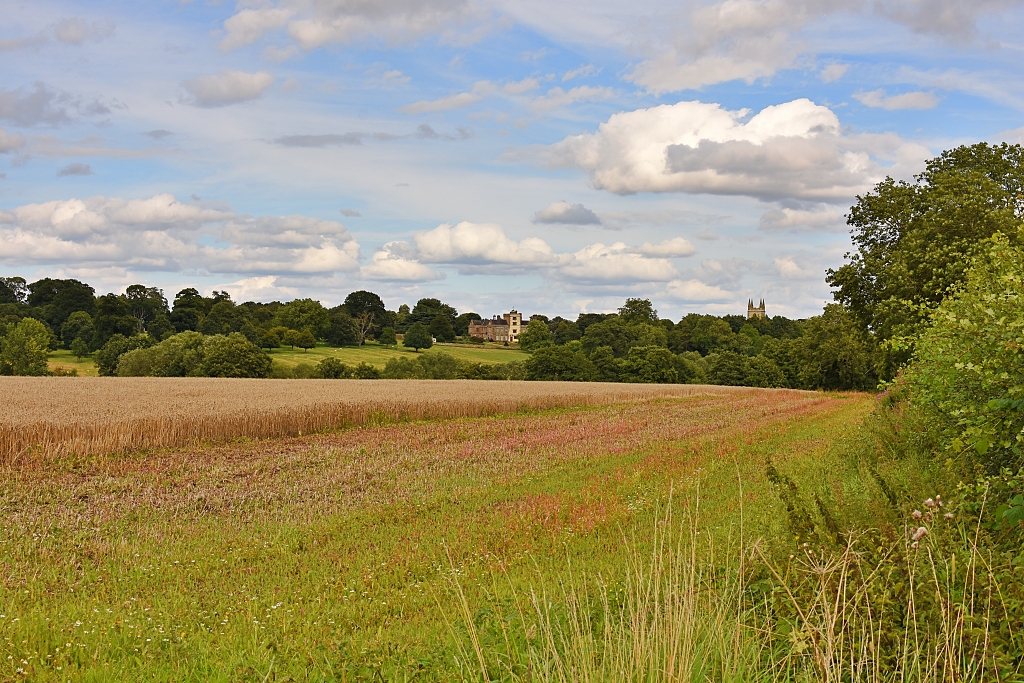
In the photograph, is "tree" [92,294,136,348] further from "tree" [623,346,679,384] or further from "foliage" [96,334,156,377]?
"tree" [623,346,679,384]

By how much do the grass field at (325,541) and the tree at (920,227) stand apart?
742 inches

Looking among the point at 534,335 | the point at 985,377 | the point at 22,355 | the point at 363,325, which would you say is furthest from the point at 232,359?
the point at 985,377

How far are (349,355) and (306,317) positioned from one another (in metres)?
15.4

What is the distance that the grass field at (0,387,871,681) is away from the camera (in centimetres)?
699

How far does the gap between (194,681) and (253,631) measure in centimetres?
103

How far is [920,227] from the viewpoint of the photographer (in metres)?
39.8

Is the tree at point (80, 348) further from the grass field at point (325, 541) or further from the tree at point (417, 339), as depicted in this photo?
the grass field at point (325, 541)

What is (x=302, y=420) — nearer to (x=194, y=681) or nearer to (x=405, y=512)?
(x=405, y=512)

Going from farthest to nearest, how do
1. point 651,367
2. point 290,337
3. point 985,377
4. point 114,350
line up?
point 290,337, point 651,367, point 114,350, point 985,377

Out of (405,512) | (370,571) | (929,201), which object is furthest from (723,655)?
(929,201)

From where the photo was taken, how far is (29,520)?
12.3 meters

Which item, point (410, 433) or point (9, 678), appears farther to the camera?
point (410, 433)

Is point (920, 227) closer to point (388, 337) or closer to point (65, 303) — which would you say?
point (388, 337)

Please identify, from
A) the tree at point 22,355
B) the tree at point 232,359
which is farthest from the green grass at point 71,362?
the tree at point 232,359
